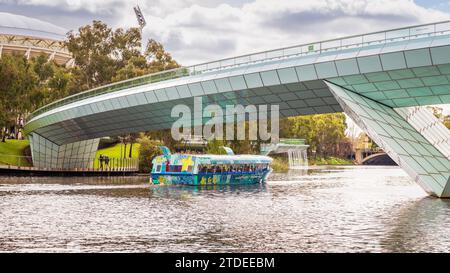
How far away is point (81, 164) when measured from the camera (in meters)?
86.8

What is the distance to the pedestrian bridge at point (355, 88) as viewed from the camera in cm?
3704

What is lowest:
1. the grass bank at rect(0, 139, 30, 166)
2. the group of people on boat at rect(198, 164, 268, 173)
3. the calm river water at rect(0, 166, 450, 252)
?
the calm river water at rect(0, 166, 450, 252)

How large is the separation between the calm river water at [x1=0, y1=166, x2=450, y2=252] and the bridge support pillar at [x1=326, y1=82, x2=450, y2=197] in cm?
172

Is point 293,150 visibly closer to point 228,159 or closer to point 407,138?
point 228,159

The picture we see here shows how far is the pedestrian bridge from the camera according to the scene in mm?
37037

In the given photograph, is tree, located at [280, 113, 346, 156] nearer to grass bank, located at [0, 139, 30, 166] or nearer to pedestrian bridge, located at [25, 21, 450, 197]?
grass bank, located at [0, 139, 30, 166]

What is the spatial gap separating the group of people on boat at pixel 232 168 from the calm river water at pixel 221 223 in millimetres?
13131

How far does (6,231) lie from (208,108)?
3318 cm

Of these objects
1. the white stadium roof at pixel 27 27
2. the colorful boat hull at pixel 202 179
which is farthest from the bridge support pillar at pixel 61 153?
the white stadium roof at pixel 27 27

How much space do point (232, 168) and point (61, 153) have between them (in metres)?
34.8

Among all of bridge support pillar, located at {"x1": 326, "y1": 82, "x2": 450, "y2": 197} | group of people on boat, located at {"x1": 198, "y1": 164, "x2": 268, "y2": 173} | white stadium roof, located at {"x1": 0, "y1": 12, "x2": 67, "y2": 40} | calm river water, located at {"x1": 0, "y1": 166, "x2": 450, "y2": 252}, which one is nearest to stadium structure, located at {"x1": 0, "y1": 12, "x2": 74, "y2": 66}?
white stadium roof, located at {"x1": 0, "y1": 12, "x2": 67, "y2": 40}

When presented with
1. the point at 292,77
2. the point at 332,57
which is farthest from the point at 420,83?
the point at 292,77

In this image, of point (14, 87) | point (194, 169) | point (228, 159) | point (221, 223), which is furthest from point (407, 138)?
point (14, 87)

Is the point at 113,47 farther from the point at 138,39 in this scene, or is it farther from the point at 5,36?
the point at 5,36
